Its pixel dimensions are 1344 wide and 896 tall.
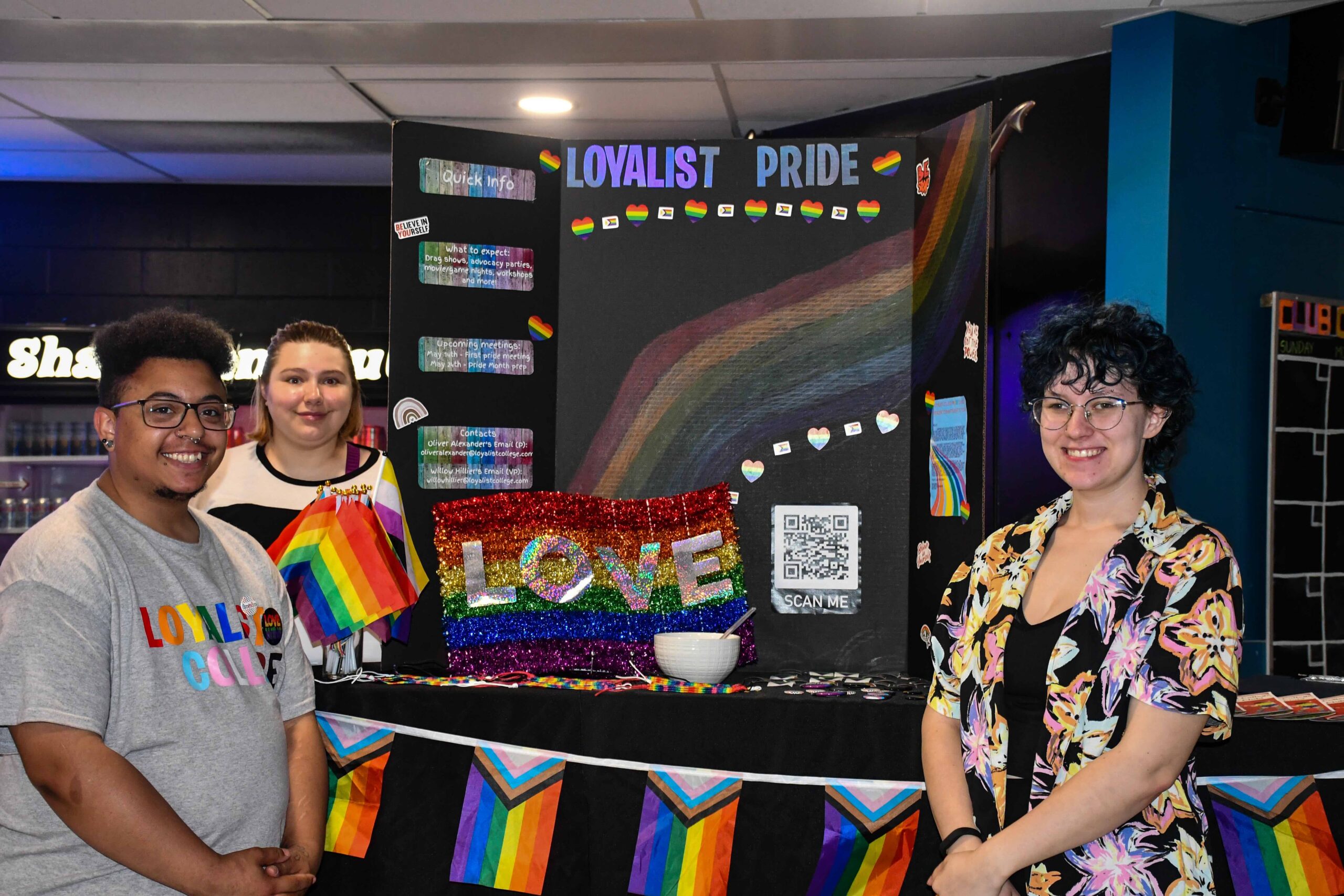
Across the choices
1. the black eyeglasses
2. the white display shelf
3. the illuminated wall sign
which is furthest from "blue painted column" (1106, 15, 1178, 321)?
the white display shelf

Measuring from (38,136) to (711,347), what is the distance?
14.9 feet

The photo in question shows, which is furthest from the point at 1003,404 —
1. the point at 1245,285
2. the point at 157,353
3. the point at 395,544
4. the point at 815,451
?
the point at 157,353

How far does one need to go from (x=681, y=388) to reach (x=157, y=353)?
1.60 metres

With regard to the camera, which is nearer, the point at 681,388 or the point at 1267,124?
the point at 681,388

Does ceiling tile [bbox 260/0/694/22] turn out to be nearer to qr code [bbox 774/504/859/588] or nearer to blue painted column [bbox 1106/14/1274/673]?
blue painted column [bbox 1106/14/1274/673]

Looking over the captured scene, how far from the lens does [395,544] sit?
285 centimetres

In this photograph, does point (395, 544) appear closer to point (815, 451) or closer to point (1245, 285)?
point (815, 451)

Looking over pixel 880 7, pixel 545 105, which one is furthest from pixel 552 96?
pixel 880 7

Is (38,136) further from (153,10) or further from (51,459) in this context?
(153,10)

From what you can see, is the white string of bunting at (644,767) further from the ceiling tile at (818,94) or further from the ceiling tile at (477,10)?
the ceiling tile at (818,94)

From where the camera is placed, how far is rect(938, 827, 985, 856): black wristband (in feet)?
5.91

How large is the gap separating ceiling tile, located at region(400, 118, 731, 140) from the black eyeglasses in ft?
13.1

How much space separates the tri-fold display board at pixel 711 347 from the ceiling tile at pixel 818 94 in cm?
206

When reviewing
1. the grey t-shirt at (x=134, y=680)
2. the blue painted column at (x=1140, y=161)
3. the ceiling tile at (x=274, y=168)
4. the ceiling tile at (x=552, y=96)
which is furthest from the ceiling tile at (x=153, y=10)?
the blue painted column at (x=1140, y=161)
